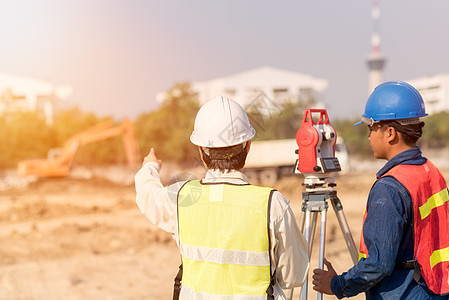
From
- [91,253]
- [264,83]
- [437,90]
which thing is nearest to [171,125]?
[91,253]

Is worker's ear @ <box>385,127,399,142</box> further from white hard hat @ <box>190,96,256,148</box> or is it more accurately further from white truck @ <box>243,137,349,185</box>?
white truck @ <box>243,137,349,185</box>

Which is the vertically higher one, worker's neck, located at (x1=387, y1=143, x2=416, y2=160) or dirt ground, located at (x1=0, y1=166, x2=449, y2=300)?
worker's neck, located at (x1=387, y1=143, x2=416, y2=160)

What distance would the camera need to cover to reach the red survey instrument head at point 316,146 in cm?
245

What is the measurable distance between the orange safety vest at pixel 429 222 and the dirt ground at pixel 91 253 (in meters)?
3.37

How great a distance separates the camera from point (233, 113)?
190 cm

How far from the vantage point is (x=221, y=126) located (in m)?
1.87

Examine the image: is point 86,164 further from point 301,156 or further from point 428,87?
point 428,87

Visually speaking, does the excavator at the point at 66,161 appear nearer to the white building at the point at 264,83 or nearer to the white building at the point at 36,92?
the white building at the point at 36,92

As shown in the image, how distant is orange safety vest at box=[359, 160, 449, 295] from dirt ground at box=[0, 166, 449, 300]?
3374 millimetres

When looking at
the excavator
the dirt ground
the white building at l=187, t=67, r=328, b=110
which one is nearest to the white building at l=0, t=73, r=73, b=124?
the white building at l=187, t=67, r=328, b=110

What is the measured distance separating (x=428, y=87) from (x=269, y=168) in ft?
191

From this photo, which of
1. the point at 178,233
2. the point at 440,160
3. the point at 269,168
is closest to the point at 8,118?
the point at 269,168

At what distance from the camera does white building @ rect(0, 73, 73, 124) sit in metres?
46.9

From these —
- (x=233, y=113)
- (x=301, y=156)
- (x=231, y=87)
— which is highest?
(x=231, y=87)
